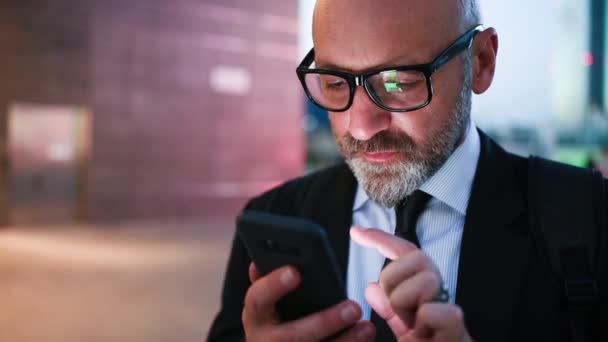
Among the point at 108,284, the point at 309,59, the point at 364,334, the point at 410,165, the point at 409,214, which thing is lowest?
the point at 108,284

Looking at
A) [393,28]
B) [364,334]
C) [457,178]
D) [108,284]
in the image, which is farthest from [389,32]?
[108,284]

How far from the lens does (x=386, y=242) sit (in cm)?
97

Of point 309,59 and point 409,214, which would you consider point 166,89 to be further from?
point 409,214

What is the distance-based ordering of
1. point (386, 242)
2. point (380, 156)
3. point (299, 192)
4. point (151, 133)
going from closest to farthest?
1. point (386, 242)
2. point (380, 156)
3. point (299, 192)
4. point (151, 133)

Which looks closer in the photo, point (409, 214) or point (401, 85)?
point (401, 85)

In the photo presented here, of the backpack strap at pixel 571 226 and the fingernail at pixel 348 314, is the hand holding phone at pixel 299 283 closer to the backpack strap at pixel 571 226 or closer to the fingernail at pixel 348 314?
the fingernail at pixel 348 314

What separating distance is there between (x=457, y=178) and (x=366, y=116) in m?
0.30

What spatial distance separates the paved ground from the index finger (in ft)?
14.1

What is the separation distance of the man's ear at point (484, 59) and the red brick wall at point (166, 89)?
455 inches

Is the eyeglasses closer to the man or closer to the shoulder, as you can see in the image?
the man

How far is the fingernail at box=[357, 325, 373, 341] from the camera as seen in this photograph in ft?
3.25

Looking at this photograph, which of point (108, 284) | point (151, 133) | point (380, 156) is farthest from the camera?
point (151, 133)

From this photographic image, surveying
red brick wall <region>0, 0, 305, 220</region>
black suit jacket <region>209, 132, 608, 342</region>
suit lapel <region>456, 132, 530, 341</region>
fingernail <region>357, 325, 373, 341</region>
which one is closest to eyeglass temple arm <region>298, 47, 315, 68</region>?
black suit jacket <region>209, 132, 608, 342</region>

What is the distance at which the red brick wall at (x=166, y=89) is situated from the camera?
1180cm
